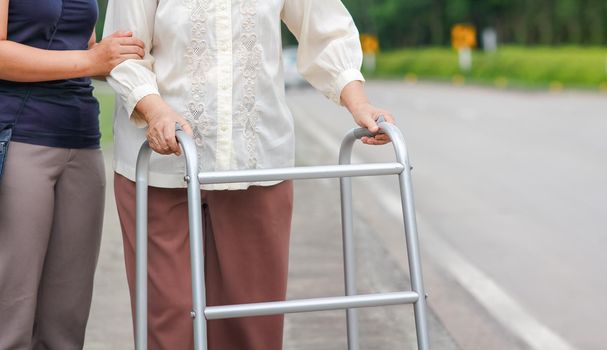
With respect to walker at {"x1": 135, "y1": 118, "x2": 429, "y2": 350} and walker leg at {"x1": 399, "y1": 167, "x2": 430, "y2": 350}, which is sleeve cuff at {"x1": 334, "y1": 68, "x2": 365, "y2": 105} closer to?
walker at {"x1": 135, "y1": 118, "x2": 429, "y2": 350}

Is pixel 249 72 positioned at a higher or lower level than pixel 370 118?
higher

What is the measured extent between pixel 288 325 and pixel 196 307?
300cm

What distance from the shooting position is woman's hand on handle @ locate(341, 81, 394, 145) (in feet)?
10.8

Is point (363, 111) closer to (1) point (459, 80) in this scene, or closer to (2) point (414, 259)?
(2) point (414, 259)

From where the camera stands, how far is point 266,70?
Answer: 3.38m

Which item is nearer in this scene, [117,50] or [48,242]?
[117,50]

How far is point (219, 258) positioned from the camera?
350cm

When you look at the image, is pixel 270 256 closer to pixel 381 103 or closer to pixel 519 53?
pixel 381 103

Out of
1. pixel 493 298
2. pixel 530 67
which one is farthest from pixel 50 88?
pixel 530 67

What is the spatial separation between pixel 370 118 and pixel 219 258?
562mm

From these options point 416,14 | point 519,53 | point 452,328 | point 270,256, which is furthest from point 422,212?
point 416,14

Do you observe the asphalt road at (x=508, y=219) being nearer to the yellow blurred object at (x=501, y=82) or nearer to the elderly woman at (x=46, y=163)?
the elderly woman at (x=46, y=163)

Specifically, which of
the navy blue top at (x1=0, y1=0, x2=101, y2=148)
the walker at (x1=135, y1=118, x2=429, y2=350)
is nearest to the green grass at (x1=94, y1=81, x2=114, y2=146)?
the navy blue top at (x1=0, y1=0, x2=101, y2=148)

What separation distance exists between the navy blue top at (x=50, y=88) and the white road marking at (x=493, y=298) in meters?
2.92
